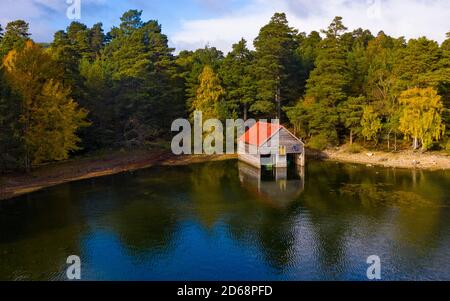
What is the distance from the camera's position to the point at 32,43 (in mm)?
41719

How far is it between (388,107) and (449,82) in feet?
24.1

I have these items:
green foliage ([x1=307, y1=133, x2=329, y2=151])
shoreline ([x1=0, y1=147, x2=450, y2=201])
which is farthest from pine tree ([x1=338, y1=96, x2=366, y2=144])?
green foliage ([x1=307, y1=133, x2=329, y2=151])

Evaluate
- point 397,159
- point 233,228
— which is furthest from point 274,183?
point 397,159

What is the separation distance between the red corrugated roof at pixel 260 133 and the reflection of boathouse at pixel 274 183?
2.99m

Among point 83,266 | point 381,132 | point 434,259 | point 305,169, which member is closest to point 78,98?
point 305,169

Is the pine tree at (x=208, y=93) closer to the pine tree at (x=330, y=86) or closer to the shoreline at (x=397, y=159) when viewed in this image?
the pine tree at (x=330, y=86)

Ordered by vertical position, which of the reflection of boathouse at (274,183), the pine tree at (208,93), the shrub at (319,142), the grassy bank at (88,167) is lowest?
the reflection of boathouse at (274,183)

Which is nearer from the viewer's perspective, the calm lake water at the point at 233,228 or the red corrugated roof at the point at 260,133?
the calm lake water at the point at 233,228

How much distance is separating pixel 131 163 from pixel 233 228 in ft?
83.0

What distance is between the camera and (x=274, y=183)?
39125 millimetres

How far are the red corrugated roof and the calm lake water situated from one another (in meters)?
5.60

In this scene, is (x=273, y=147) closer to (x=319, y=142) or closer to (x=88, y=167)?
(x=319, y=142)

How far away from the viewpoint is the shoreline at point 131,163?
38156 millimetres

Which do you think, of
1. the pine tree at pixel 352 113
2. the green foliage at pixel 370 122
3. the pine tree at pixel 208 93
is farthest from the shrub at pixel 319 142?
the pine tree at pixel 208 93
